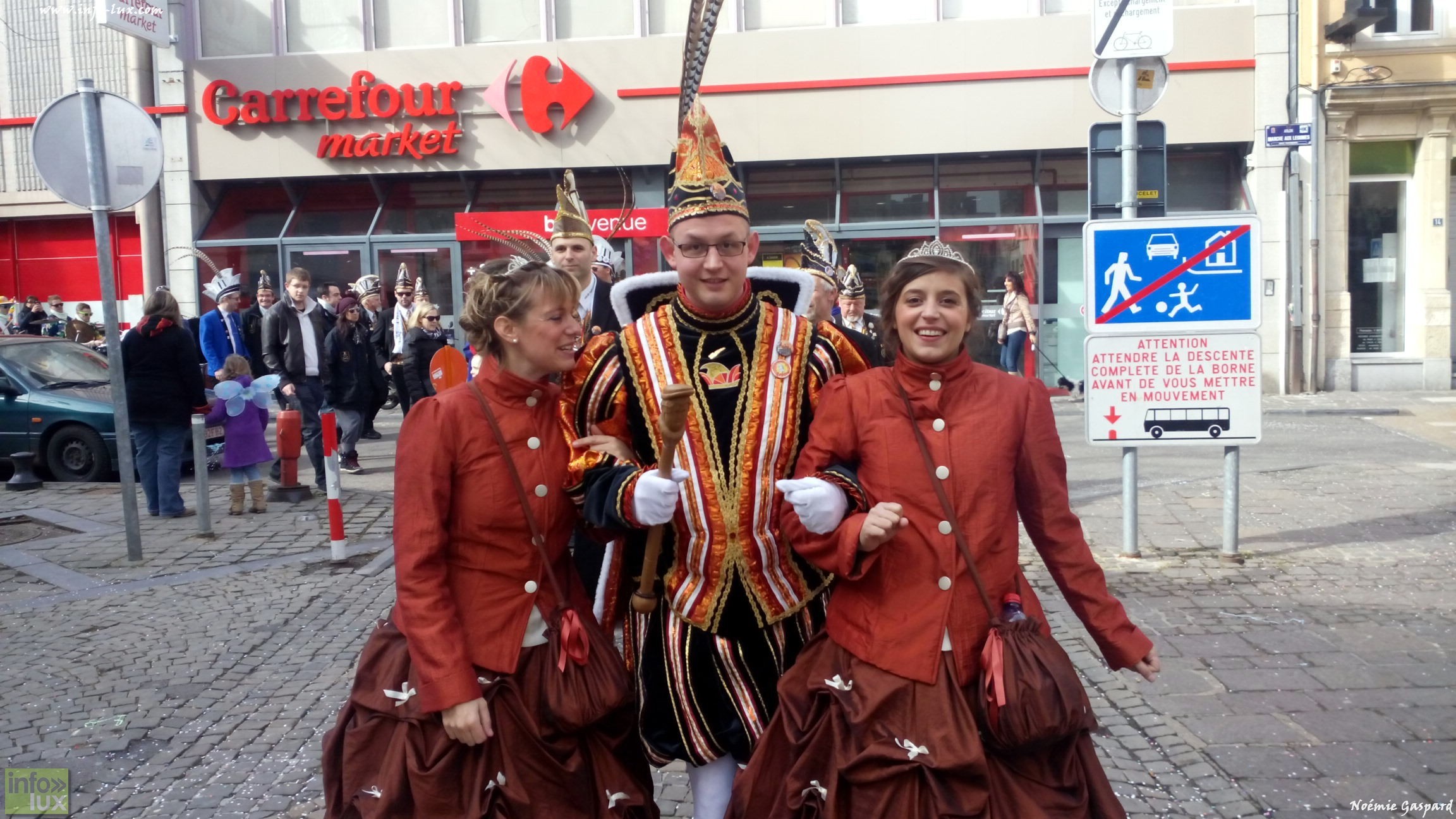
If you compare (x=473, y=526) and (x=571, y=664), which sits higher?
(x=473, y=526)

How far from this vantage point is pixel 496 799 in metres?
2.63

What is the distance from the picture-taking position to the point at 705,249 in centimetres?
277

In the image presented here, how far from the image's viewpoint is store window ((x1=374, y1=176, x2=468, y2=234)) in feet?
61.0

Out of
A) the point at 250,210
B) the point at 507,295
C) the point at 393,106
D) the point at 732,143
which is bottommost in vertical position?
the point at 507,295

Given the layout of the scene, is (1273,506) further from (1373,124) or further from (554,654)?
(1373,124)

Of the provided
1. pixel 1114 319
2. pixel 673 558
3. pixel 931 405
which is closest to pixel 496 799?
pixel 673 558

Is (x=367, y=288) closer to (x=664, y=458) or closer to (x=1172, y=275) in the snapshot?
(x=1172, y=275)

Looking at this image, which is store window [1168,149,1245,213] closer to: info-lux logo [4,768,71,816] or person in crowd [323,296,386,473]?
person in crowd [323,296,386,473]

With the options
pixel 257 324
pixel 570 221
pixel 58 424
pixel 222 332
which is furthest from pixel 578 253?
pixel 257 324

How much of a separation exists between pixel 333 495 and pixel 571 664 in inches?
209

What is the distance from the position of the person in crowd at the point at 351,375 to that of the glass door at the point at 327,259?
25.0 ft

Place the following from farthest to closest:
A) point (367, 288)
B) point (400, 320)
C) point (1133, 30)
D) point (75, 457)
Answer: point (400, 320) → point (367, 288) → point (75, 457) → point (1133, 30)

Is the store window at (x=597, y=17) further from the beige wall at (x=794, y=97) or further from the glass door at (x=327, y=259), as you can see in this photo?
the glass door at (x=327, y=259)

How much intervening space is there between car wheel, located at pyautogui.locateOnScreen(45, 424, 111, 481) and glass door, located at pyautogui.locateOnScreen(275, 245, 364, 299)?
7319 millimetres
